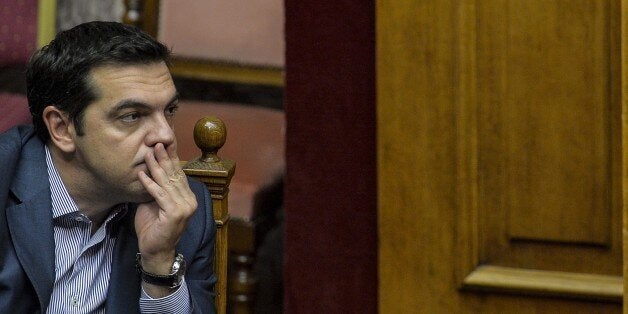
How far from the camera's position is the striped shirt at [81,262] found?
5.66 ft

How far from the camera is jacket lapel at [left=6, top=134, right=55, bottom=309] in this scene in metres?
1.68

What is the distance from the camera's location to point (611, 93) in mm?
1963

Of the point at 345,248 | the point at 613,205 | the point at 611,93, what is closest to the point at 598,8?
the point at 611,93

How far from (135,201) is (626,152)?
75 cm

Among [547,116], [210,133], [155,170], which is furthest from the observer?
[547,116]

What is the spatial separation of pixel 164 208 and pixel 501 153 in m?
0.68

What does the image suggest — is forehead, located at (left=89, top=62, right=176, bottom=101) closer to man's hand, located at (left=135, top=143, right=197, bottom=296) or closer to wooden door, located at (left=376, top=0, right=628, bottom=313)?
man's hand, located at (left=135, top=143, right=197, bottom=296)

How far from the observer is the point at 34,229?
5.55 ft

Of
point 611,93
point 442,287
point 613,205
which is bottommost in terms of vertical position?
point 442,287

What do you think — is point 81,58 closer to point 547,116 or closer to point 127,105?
point 127,105

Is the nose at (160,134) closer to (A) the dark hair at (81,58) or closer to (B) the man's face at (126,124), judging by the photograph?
(B) the man's face at (126,124)

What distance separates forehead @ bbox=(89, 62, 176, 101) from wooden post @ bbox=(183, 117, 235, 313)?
0.13 metres

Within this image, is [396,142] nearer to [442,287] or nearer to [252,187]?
[442,287]


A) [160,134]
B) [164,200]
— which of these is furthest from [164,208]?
[160,134]
